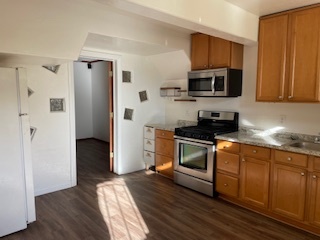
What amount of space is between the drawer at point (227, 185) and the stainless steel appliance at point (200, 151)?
0.09m

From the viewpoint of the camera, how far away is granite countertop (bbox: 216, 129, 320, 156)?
254cm

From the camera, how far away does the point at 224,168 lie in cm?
315

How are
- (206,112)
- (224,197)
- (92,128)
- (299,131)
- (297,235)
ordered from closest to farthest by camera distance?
(297,235) < (299,131) < (224,197) < (206,112) < (92,128)

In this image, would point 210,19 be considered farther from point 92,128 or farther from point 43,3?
point 92,128

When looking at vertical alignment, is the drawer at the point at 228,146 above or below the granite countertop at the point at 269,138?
below

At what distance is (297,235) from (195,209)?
1.11 meters

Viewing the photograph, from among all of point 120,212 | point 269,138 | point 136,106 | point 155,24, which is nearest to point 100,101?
point 136,106

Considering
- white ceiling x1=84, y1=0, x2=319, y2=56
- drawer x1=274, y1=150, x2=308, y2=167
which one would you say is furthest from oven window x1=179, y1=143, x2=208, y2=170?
white ceiling x1=84, y1=0, x2=319, y2=56

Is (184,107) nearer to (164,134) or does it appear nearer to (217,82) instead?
(164,134)

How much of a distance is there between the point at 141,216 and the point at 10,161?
1.52 metres

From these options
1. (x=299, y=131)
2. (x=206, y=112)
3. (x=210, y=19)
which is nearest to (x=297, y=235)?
(x=299, y=131)

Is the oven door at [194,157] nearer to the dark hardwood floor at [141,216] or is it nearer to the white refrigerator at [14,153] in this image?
the dark hardwood floor at [141,216]

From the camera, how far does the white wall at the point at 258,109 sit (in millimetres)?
2885

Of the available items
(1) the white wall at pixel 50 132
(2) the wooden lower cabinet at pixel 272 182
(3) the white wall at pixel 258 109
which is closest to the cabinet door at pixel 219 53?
(3) the white wall at pixel 258 109
